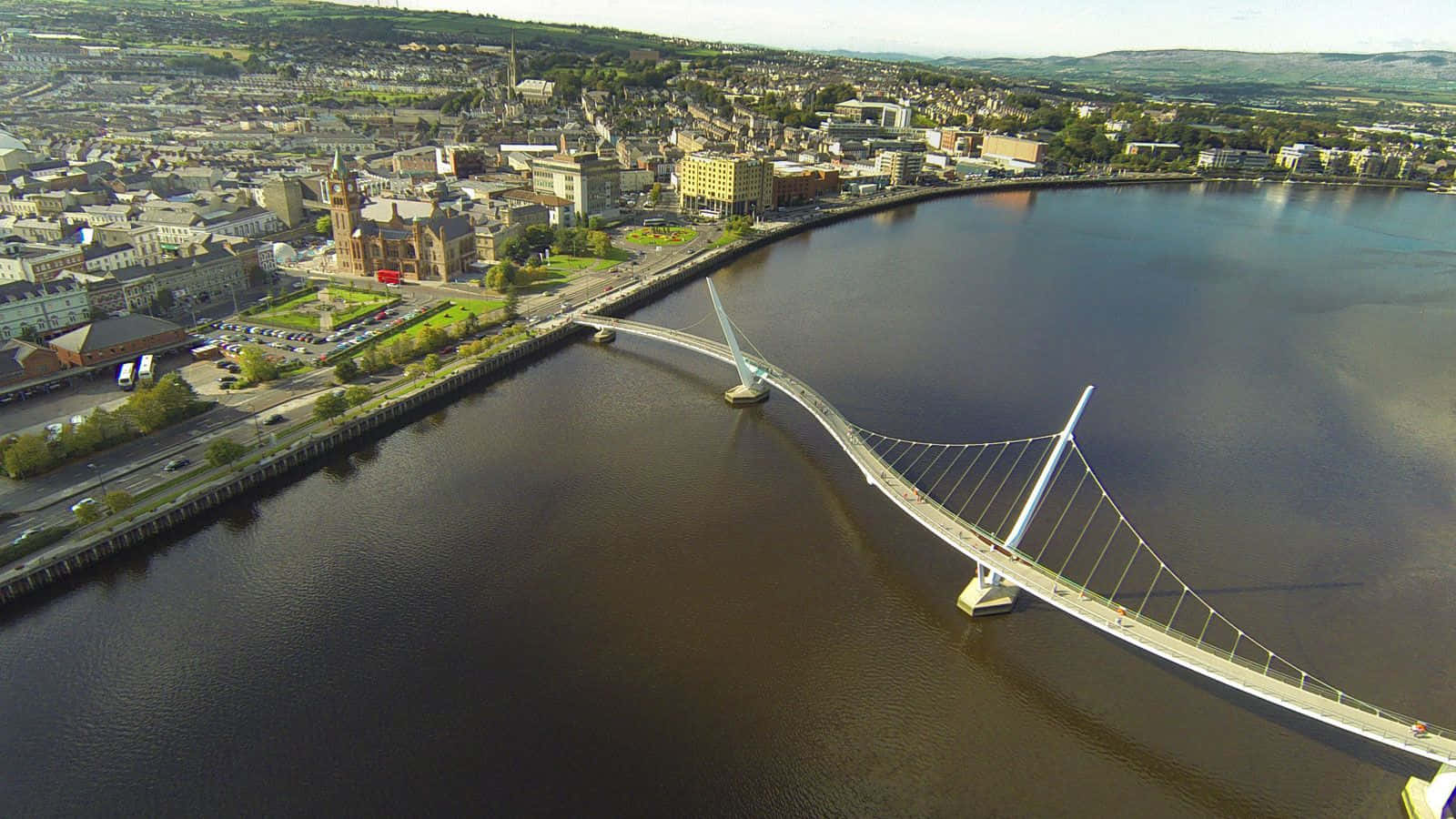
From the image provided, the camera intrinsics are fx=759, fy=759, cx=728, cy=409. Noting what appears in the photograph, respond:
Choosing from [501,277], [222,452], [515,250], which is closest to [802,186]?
[515,250]

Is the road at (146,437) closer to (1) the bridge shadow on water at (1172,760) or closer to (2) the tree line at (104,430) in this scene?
(2) the tree line at (104,430)

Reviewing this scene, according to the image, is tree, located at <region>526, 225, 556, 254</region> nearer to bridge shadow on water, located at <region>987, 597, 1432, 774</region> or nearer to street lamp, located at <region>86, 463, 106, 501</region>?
street lamp, located at <region>86, 463, 106, 501</region>

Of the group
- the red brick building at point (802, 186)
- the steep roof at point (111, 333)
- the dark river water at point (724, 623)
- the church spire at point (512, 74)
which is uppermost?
the church spire at point (512, 74)

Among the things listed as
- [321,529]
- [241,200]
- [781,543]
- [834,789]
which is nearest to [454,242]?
[241,200]

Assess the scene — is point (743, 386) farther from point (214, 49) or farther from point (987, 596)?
point (214, 49)

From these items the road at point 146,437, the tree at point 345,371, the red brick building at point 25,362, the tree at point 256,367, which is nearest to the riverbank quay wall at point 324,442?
the road at point 146,437

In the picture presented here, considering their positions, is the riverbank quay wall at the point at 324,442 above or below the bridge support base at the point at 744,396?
below

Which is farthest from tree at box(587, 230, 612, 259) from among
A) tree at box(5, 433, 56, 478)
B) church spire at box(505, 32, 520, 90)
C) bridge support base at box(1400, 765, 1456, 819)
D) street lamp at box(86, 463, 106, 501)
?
church spire at box(505, 32, 520, 90)
